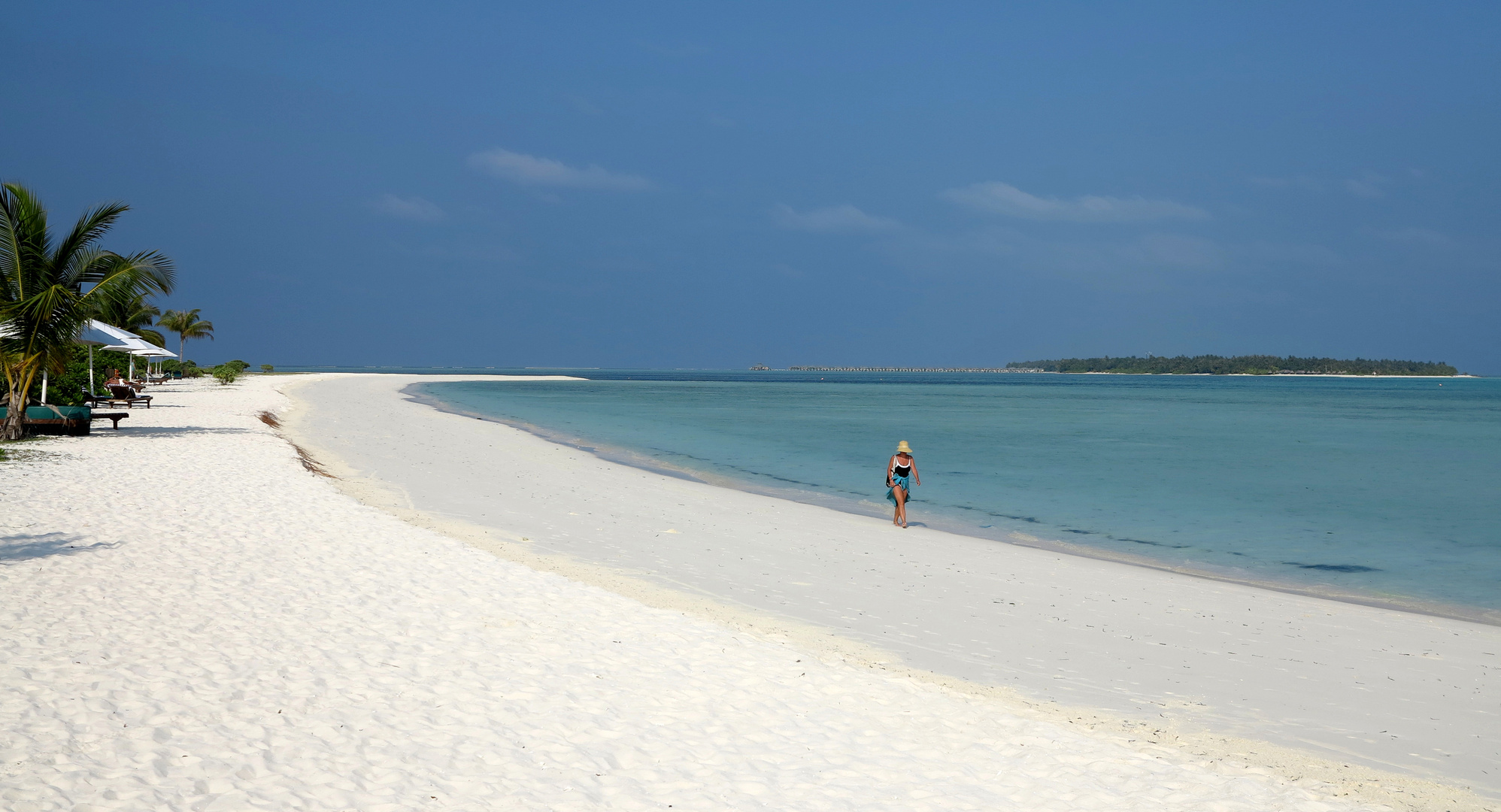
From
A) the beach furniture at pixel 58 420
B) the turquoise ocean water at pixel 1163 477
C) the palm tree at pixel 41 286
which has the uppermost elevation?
the palm tree at pixel 41 286

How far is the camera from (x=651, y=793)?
4324 mm

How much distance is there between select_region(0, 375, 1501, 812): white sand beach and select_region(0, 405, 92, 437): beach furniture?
337 inches

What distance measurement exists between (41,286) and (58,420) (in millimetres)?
3031

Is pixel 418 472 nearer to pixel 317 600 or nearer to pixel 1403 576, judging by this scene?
pixel 317 600

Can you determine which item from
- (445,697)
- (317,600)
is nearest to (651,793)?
(445,697)

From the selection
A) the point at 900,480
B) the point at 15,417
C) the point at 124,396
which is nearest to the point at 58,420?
the point at 15,417

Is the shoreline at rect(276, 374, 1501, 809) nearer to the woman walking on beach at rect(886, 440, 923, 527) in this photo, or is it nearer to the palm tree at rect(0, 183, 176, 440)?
the woman walking on beach at rect(886, 440, 923, 527)

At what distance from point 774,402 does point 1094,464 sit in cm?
3714

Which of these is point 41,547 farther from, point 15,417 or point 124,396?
point 124,396

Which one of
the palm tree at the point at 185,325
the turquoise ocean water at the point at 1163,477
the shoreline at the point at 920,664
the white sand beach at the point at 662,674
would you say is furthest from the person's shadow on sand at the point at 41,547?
the palm tree at the point at 185,325

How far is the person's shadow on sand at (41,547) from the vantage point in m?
8.07

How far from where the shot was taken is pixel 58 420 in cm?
1934

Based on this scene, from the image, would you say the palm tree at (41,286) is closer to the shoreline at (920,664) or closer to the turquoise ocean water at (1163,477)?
the shoreline at (920,664)

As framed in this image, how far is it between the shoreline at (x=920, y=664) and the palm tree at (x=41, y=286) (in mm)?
7820
